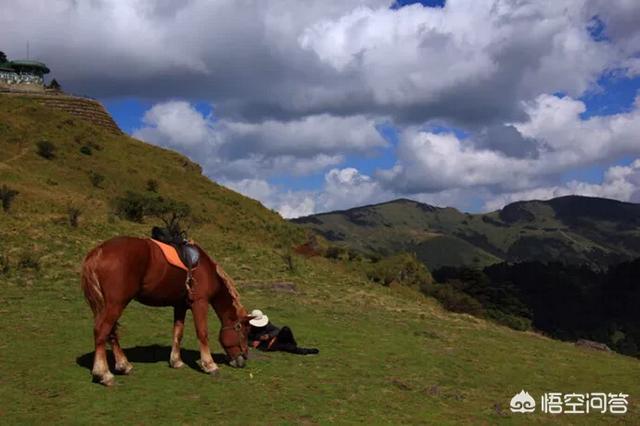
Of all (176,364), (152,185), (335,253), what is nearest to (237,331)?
(176,364)

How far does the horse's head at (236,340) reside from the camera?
11.5 meters

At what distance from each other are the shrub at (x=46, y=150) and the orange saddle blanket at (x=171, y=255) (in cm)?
5706

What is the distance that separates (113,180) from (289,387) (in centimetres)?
5655

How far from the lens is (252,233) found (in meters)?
59.8

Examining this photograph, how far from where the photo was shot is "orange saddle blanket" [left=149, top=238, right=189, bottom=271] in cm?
1078

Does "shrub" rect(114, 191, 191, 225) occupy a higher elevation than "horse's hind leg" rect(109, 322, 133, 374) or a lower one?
higher

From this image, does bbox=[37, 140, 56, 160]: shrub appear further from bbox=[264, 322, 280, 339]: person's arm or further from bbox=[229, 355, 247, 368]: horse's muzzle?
bbox=[229, 355, 247, 368]: horse's muzzle

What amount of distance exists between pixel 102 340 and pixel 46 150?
193ft

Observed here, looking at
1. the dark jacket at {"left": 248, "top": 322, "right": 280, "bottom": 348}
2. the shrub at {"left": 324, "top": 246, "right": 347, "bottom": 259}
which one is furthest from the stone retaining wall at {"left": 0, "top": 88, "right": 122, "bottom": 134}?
the dark jacket at {"left": 248, "top": 322, "right": 280, "bottom": 348}

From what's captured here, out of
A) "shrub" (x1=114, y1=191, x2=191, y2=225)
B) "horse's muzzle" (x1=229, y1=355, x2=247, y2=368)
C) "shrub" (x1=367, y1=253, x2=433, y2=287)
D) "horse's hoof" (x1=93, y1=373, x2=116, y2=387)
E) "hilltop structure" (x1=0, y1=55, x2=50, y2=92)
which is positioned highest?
"hilltop structure" (x1=0, y1=55, x2=50, y2=92)

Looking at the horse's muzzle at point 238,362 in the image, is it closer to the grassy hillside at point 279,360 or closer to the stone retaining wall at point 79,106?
the grassy hillside at point 279,360

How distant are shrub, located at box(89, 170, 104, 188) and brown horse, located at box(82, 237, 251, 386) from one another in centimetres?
5093

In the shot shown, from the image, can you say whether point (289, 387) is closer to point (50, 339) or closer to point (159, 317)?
point (50, 339)

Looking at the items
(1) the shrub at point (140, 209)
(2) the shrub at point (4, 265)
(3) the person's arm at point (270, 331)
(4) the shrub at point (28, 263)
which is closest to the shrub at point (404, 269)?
(1) the shrub at point (140, 209)
